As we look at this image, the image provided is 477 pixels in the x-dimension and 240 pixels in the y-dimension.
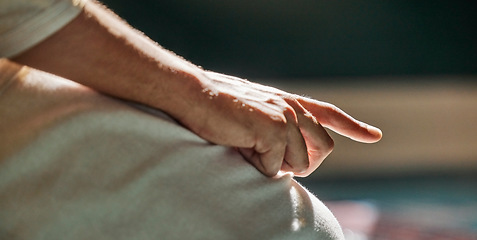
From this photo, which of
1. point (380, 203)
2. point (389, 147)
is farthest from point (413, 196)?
point (389, 147)

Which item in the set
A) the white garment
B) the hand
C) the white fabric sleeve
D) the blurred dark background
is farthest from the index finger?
the blurred dark background

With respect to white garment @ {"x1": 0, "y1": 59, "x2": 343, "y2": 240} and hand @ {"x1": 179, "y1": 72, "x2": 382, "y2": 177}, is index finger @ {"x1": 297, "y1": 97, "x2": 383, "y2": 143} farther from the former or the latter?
white garment @ {"x1": 0, "y1": 59, "x2": 343, "y2": 240}

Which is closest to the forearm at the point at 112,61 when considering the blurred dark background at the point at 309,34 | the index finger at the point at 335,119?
the index finger at the point at 335,119

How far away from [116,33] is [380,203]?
Result: 2.67 meters

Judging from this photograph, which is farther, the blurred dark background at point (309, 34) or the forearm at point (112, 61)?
the blurred dark background at point (309, 34)

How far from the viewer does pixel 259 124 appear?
1.95 ft

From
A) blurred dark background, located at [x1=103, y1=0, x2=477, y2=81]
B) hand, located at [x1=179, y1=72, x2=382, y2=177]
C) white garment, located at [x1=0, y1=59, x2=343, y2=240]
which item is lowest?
blurred dark background, located at [x1=103, y1=0, x2=477, y2=81]

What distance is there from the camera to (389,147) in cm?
353

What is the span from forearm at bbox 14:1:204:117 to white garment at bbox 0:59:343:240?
12 millimetres

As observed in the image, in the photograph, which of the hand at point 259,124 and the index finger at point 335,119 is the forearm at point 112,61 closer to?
the hand at point 259,124

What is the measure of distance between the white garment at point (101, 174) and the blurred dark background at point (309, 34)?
10.0ft

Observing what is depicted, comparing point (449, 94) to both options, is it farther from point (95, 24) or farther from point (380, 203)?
point (95, 24)

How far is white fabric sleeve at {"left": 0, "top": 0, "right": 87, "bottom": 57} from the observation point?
50 cm

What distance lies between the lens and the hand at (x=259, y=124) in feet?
1.91
